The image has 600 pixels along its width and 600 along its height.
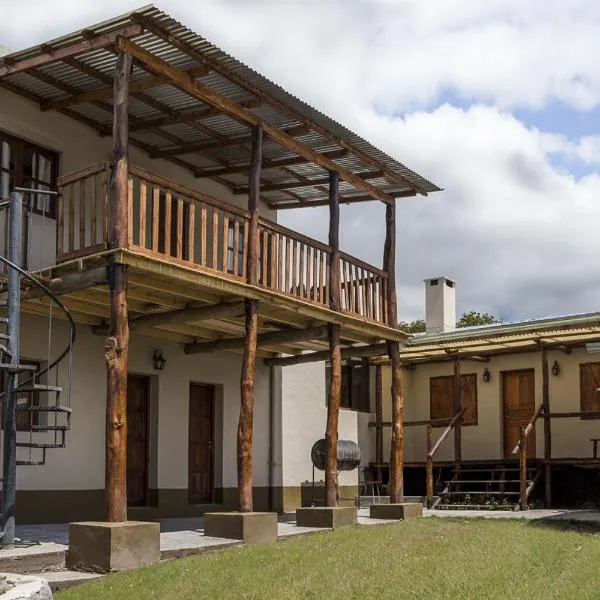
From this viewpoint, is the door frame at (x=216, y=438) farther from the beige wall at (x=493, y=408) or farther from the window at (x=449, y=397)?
the window at (x=449, y=397)

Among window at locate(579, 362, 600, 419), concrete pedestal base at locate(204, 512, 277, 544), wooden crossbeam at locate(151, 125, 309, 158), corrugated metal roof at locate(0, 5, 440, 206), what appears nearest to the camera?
corrugated metal roof at locate(0, 5, 440, 206)

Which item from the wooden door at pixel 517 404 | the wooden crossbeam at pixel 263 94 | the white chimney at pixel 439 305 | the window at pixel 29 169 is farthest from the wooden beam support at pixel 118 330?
the white chimney at pixel 439 305

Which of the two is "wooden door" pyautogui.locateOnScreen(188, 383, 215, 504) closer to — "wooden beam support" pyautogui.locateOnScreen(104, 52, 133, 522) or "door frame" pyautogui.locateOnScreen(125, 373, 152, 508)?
"door frame" pyautogui.locateOnScreen(125, 373, 152, 508)

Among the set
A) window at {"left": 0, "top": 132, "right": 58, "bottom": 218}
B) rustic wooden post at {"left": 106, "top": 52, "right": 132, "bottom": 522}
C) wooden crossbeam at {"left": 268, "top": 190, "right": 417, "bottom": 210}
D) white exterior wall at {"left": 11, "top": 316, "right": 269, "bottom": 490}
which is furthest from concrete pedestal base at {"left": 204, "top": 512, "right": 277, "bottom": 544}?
wooden crossbeam at {"left": 268, "top": 190, "right": 417, "bottom": 210}

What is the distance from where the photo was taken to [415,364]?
23.7 metres

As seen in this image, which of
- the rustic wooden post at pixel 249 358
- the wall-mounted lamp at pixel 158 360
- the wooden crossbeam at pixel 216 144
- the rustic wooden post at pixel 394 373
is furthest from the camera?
the rustic wooden post at pixel 394 373

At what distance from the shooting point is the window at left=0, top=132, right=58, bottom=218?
12.7 metres

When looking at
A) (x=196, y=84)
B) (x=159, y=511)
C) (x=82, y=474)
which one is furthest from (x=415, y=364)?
(x=196, y=84)

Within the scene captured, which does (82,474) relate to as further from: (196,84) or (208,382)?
(196,84)

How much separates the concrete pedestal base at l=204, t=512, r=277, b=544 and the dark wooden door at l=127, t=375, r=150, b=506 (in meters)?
3.28

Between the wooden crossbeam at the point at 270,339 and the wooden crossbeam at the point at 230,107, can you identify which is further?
the wooden crossbeam at the point at 270,339

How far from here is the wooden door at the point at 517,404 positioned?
71.4ft

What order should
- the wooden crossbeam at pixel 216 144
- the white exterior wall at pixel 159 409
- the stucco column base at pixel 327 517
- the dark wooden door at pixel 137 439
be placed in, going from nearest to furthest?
1. the white exterior wall at pixel 159 409
2. the stucco column base at pixel 327 517
3. the wooden crossbeam at pixel 216 144
4. the dark wooden door at pixel 137 439

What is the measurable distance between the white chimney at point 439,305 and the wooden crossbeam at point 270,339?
9.56 metres
